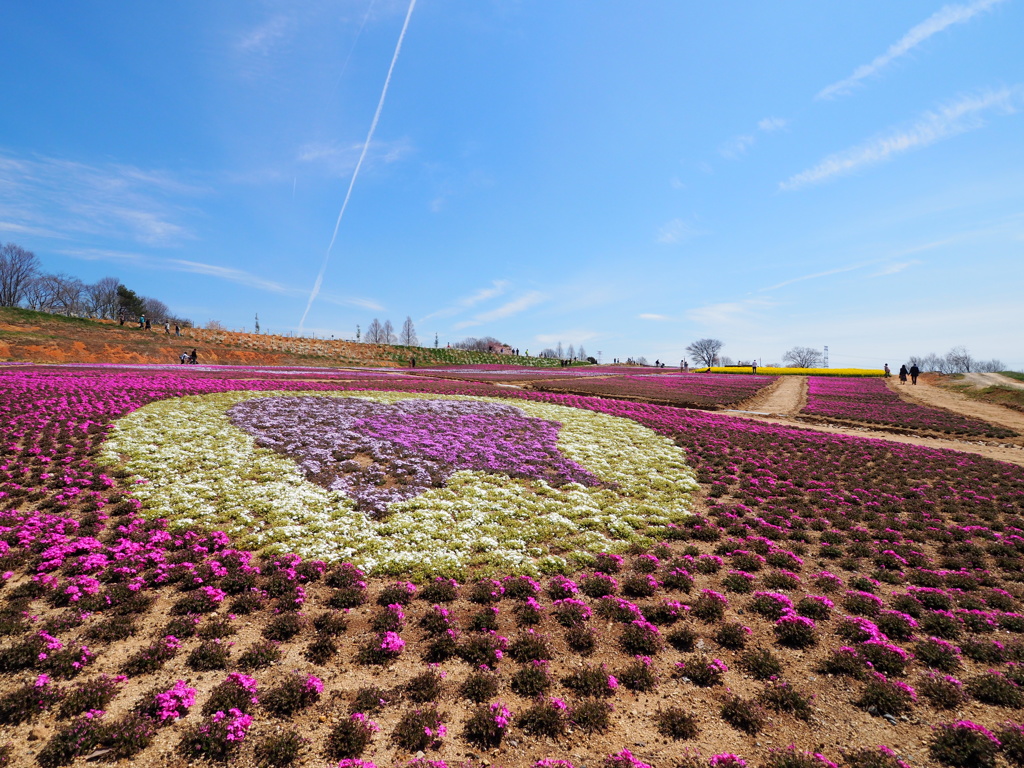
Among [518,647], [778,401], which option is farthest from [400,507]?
[778,401]

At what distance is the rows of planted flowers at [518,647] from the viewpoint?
5.59 metres

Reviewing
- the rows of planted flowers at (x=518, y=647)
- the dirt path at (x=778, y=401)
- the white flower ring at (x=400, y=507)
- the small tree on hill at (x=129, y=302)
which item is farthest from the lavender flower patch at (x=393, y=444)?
the small tree on hill at (x=129, y=302)

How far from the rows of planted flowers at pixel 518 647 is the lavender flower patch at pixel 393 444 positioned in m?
4.85

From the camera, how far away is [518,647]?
7438 millimetres

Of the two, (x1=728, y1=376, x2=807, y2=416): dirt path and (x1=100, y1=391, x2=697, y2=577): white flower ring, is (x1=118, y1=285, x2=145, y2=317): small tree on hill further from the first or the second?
(x1=728, y1=376, x2=807, y2=416): dirt path

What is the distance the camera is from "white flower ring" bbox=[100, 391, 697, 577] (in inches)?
420

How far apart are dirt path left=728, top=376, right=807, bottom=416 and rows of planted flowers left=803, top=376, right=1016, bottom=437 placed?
0.96 meters

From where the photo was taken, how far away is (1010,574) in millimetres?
10562

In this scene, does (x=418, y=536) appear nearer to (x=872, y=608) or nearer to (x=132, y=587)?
(x=132, y=587)

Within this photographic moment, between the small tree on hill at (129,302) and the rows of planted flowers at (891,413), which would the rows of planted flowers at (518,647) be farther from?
the small tree on hill at (129,302)

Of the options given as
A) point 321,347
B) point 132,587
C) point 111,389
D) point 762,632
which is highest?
point 321,347

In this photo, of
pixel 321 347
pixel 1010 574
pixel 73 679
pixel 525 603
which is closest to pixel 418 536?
pixel 525 603

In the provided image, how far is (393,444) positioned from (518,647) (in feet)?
41.4

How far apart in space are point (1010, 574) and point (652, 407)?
2421cm
